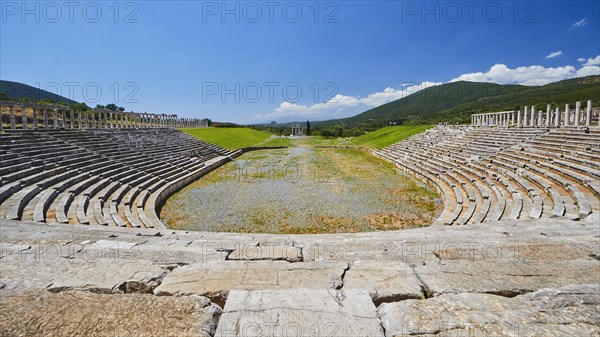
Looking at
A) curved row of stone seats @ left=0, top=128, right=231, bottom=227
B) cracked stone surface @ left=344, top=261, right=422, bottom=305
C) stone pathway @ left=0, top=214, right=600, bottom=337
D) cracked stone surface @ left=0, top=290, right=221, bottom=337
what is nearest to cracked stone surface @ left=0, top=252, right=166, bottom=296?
stone pathway @ left=0, top=214, right=600, bottom=337

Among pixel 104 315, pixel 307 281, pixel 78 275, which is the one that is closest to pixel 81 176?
pixel 78 275

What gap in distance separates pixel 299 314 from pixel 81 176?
45.4 feet

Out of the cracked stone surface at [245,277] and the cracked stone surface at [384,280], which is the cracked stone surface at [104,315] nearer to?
A: the cracked stone surface at [245,277]

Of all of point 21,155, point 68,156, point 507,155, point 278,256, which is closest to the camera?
point 278,256

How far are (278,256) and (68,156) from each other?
49.5 feet

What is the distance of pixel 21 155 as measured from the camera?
476 inches

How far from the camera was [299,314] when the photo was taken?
209 centimetres

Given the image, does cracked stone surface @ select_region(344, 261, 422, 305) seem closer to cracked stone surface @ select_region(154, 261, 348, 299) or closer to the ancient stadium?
the ancient stadium

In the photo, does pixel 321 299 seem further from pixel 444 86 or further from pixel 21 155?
pixel 444 86

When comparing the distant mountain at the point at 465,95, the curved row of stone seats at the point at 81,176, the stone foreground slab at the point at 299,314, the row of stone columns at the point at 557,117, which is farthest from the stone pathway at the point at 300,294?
the distant mountain at the point at 465,95

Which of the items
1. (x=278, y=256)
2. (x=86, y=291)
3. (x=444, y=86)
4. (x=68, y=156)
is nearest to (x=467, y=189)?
(x=278, y=256)

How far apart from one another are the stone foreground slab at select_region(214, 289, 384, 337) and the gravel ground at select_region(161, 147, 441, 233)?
270 inches

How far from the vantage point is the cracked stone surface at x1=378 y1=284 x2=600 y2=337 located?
1935mm

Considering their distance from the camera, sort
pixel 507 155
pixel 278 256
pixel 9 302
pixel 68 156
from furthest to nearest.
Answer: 1. pixel 507 155
2. pixel 68 156
3. pixel 278 256
4. pixel 9 302
